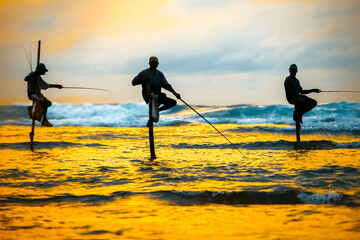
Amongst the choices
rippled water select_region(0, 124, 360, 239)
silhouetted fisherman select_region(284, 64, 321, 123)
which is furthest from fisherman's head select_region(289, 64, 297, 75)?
rippled water select_region(0, 124, 360, 239)

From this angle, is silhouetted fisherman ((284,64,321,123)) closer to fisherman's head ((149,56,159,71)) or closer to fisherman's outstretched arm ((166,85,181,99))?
fisherman's outstretched arm ((166,85,181,99))

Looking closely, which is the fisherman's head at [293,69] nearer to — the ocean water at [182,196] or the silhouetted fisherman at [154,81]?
the ocean water at [182,196]

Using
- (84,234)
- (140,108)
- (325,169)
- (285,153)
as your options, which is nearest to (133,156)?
(285,153)

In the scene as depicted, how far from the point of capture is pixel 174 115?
149 feet

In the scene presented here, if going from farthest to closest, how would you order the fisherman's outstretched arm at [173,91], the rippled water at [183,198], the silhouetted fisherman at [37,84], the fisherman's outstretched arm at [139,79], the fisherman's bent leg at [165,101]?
the silhouetted fisherman at [37,84], the fisherman's bent leg at [165,101], the fisherman's outstretched arm at [173,91], the fisherman's outstretched arm at [139,79], the rippled water at [183,198]

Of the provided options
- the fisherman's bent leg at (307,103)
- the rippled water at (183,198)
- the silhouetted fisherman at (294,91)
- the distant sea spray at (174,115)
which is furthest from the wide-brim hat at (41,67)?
the distant sea spray at (174,115)

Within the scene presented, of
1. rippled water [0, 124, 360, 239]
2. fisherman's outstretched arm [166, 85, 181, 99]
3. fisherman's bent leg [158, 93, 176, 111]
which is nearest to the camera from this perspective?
rippled water [0, 124, 360, 239]

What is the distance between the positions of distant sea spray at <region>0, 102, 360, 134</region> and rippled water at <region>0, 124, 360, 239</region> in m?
22.7

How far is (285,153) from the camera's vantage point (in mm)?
10602

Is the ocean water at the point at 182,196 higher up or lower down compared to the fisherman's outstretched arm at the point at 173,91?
lower down

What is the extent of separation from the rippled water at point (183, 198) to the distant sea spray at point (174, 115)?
2271cm

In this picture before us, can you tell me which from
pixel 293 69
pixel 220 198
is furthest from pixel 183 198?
pixel 293 69

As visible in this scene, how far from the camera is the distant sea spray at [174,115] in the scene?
110ft

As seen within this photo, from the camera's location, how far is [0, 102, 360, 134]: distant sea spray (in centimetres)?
3349
